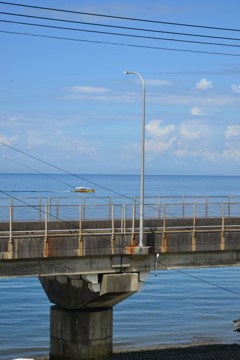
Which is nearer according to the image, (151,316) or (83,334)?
(83,334)

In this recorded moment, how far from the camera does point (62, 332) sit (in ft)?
70.7

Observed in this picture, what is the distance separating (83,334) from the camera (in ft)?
69.3

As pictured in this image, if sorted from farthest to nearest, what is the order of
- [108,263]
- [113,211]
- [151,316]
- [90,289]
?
1. [151,316]
2. [90,289]
3. [113,211]
4. [108,263]

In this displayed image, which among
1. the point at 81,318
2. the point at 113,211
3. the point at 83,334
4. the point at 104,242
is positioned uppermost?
the point at 113,211

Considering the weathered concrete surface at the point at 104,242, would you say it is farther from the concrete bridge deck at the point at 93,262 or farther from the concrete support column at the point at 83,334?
the concrete support column at the point at 83,334

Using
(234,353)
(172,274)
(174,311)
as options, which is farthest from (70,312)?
(172,274)

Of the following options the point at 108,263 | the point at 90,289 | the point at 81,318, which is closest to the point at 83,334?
the point at 81,318

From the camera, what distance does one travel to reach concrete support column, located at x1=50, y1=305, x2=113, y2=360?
2109cm

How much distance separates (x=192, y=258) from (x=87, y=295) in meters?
4.30

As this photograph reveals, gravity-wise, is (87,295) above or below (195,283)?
above

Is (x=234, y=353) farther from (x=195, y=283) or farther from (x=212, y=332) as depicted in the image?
(x=195, y=283)

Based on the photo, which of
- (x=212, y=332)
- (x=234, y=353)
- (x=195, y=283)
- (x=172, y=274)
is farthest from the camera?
(x=172, y=274)

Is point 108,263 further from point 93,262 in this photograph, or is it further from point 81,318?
point 81,318

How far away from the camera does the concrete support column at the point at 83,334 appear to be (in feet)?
69.2
